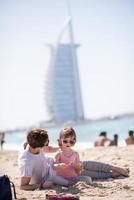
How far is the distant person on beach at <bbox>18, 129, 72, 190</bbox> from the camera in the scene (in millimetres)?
4871

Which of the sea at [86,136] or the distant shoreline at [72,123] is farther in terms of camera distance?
the distant shoreline at [72,123]

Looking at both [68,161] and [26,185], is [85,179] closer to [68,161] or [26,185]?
[68,161]

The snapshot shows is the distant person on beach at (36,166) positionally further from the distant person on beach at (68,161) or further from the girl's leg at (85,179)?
the girl's leg at (85,179)

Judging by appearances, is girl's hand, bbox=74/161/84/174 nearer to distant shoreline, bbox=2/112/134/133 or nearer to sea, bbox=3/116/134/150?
sea, bbox=3/116/134/150

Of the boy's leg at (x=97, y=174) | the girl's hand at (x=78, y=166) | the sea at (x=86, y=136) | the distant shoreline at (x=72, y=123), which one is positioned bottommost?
the boy's leg at (x=97, y=174)

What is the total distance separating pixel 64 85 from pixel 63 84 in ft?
2.33

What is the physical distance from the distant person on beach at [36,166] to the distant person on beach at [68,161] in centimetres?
13

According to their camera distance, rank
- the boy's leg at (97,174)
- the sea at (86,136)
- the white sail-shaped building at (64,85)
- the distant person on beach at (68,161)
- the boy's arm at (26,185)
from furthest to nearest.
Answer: the white sail-shaped building at (64,85) < the sea at (86,136) < the boy's leg at (97,174) < the distant person on beach at (68,161) < the boy's arm at (26,185)

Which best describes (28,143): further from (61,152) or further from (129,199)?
(129,199)

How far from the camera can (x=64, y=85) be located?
415 feet

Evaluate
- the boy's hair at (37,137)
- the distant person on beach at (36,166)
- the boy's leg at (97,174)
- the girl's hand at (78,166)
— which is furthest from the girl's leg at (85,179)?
the boy's hair at (37,137)

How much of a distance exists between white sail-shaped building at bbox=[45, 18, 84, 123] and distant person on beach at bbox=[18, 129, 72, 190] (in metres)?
116

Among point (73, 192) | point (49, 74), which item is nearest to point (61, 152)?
point (73, 192)

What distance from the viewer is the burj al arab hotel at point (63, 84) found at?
405 feet
